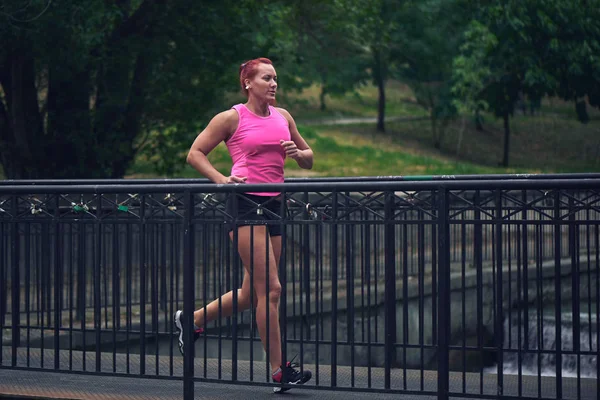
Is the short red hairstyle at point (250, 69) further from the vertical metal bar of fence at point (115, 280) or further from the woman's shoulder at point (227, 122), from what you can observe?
the vertical metal bar of fence at point (115, 280)

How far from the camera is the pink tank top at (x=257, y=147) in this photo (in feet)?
22.0

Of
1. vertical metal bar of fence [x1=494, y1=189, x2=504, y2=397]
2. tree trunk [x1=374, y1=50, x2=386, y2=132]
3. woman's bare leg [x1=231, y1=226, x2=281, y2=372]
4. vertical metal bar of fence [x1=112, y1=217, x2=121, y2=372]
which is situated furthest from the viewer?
tree trunk [x1=374, y1=50, x2=386, y2=132]

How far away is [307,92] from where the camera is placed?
7400 centimetres

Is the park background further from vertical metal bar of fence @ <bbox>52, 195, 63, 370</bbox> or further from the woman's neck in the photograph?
the woman's neck

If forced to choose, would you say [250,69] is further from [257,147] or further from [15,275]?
[15,275]

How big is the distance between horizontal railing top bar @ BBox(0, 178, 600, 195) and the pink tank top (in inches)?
11.6

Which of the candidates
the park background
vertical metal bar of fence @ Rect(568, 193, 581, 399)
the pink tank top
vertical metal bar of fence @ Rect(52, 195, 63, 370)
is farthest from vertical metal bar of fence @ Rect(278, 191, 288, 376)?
the park background

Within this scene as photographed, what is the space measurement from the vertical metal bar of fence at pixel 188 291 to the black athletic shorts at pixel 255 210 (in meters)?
0.25

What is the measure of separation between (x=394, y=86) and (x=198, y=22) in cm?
6101

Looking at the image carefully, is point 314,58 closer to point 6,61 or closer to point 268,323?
point 6,61

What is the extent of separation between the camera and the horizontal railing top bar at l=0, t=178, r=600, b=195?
5.81 meters

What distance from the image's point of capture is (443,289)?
609 cm

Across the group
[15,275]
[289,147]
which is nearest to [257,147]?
[289,147]

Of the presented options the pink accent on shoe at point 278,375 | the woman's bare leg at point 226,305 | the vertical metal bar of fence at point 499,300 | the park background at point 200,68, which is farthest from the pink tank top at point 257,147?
the park background at point 200,68
